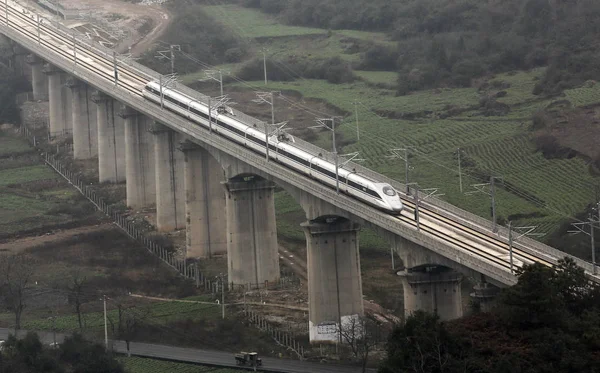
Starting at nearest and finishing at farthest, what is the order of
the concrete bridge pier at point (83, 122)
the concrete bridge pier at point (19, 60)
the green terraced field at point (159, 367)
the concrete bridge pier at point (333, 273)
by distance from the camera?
1. the green terraced field at point (159, 367)
2. the concrete bridge pier at point (333, 273)
3. the concrete bridge pier at point (83, 122)
4. the concrete bridge pier at point (19, 60)

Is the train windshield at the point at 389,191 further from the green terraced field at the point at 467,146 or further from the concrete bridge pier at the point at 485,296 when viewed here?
the green terraced field at the point at 467,146

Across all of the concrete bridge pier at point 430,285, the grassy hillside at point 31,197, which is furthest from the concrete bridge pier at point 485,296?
the grassy hillside at point 31,197

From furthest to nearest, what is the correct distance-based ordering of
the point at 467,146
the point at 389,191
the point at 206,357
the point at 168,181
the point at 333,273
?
the point at 467,146, the point at 168,181, the point at 333,273, the point at 389,191, the point at 206,357

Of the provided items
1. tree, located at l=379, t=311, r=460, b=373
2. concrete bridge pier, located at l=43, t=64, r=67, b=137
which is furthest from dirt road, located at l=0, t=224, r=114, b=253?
tree, located at l=379, t=311, r=460, b=373

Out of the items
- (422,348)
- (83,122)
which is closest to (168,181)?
(83,122)

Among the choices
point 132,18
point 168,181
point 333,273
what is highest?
point 132,18

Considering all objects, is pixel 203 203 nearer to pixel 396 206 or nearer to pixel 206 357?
pixel 206 357

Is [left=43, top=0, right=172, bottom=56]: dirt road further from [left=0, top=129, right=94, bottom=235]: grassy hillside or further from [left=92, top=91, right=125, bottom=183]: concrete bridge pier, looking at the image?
[left=92, top=91, right=125, bottom=183]: concrete bridge pier

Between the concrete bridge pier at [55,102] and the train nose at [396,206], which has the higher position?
the concrete bridge pier at [55,102]
